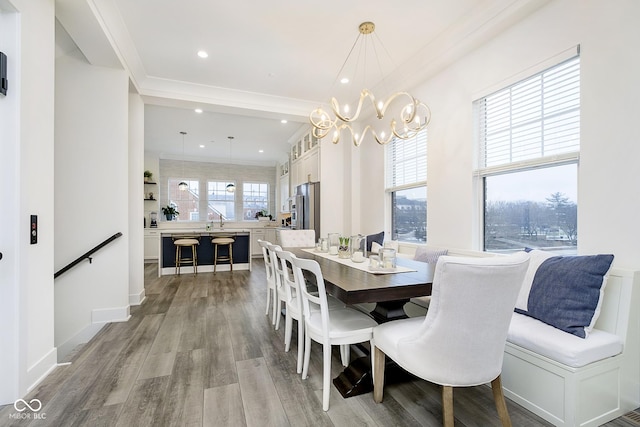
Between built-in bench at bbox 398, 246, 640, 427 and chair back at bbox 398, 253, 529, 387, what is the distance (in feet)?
1.47

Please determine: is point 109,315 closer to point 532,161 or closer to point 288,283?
point 288,283

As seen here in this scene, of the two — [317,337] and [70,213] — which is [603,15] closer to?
[317,337]

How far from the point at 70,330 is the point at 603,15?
5.51 m

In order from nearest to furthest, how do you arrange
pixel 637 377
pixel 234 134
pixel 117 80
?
pixel 637 377
pixel 117 80
pixel 234 134

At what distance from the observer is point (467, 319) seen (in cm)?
137

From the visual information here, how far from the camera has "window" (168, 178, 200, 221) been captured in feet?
28.4

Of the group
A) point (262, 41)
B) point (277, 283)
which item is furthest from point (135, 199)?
point (262, 41)

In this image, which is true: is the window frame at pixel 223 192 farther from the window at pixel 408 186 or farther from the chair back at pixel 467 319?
the chair back at pixel 467 319

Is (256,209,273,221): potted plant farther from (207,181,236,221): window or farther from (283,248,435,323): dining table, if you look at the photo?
(283,248,435,323): dining table

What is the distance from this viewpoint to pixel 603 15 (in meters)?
2.08

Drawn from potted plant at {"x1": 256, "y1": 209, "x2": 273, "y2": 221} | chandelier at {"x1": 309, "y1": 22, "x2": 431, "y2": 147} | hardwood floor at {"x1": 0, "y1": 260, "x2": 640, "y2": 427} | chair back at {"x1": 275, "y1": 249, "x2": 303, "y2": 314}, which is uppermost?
chandelier at {"x1": 309, "y1": 22, "x2": 431, "y2": 147}

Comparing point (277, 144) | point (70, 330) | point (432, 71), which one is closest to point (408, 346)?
point (432, 71)

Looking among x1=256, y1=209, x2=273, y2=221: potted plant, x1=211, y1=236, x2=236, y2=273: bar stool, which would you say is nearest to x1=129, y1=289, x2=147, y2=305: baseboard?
x1=211, y1=236, x2=236, y2=273: bar stool

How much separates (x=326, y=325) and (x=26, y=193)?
215cm
